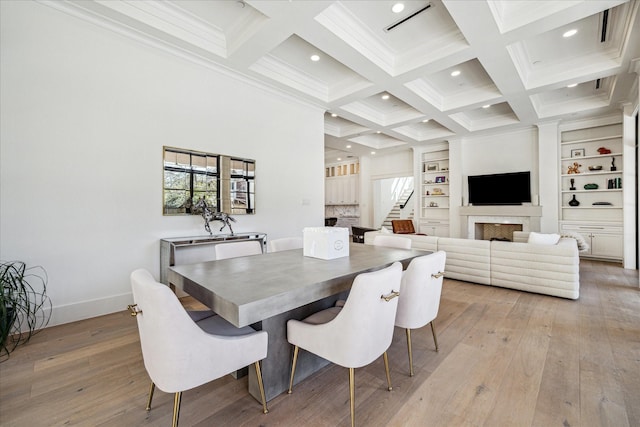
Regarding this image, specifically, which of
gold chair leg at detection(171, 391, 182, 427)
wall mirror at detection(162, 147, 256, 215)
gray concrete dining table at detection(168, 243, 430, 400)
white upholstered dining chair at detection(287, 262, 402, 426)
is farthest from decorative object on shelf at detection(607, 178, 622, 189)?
gold chair leg at detection(171, 391, 182, 427)

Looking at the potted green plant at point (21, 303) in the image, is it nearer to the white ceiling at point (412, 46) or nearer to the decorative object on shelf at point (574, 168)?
the white ceiling at point (412, 46)

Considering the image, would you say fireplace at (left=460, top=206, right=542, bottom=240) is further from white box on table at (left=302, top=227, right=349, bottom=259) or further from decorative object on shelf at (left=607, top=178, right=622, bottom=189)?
white box on table at (left=302, top=227, right=349, bottom=259)

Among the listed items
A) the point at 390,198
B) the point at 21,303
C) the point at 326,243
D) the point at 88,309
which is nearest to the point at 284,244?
the point at 326,243

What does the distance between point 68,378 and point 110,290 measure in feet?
4.16

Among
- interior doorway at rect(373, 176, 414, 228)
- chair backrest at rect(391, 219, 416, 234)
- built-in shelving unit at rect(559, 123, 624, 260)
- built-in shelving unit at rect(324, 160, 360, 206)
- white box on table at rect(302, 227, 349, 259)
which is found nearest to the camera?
white box on table at rect(302, 227, 349, 259)

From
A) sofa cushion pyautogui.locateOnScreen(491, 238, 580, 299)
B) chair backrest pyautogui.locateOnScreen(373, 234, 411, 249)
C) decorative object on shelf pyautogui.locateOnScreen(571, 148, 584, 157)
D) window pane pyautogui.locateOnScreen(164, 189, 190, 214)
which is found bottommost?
sofa cushion pyautogui.locateOnScreen(491, 238, 580, 299)

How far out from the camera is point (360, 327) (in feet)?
4.38

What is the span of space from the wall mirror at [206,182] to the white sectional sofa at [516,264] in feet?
8.95

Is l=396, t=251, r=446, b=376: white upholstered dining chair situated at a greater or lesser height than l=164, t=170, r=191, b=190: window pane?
lesser

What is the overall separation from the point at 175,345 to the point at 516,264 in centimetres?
403

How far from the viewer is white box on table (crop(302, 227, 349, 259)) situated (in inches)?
80.6

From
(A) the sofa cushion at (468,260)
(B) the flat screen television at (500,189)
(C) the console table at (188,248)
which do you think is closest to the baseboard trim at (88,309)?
(C) the console table at (188,248)

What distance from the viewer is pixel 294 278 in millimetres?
1494

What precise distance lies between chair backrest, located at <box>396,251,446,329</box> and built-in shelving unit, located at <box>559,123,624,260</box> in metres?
6.11
